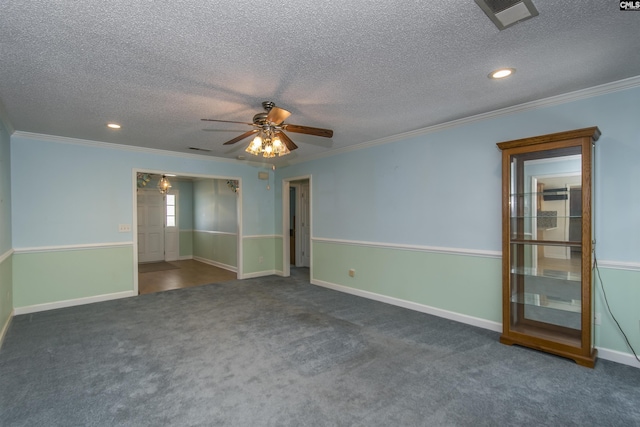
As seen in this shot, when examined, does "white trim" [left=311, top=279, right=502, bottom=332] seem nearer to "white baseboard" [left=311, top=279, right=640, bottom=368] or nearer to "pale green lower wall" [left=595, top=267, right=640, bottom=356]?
"white baseboard" [left=311, top=279, right=640, bottom=368]

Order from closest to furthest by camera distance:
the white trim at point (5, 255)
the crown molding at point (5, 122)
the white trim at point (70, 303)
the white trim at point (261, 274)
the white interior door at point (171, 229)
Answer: the crown molding at point (5, 122)
the white trim at point (5, 255)
the white trim at point (70, 303)
the white trim at point (261, 274)
the white interior door at point (171, 229)

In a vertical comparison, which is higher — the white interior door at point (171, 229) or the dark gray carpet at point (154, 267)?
the white interior door at point (171, 229)

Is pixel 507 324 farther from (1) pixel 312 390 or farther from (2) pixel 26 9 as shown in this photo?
(2) pixel 26 9

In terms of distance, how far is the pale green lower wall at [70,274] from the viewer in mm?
4047

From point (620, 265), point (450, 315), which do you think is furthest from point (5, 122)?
point (620, 265)

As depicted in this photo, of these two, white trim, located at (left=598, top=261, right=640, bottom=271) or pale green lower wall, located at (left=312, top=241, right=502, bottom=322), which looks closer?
white trim, located at (left=598, top=261, right=640, bottom=271)

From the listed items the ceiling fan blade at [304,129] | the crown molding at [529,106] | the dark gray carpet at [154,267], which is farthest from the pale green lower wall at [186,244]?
the ceiling fan blade at [304,129]

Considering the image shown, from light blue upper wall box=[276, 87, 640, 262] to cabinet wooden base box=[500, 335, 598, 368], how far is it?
0.86 m

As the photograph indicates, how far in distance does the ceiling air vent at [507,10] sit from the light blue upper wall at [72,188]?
16.2 feet

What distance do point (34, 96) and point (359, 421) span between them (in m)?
3.76

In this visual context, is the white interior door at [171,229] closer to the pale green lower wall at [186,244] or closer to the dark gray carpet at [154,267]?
the pale green lower wall at [186,244]

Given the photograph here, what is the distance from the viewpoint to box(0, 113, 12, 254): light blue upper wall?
3.29 m

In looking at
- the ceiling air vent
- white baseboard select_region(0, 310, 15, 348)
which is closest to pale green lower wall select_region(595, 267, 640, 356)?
the ceiling air vent

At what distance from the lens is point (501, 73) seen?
2416mm
